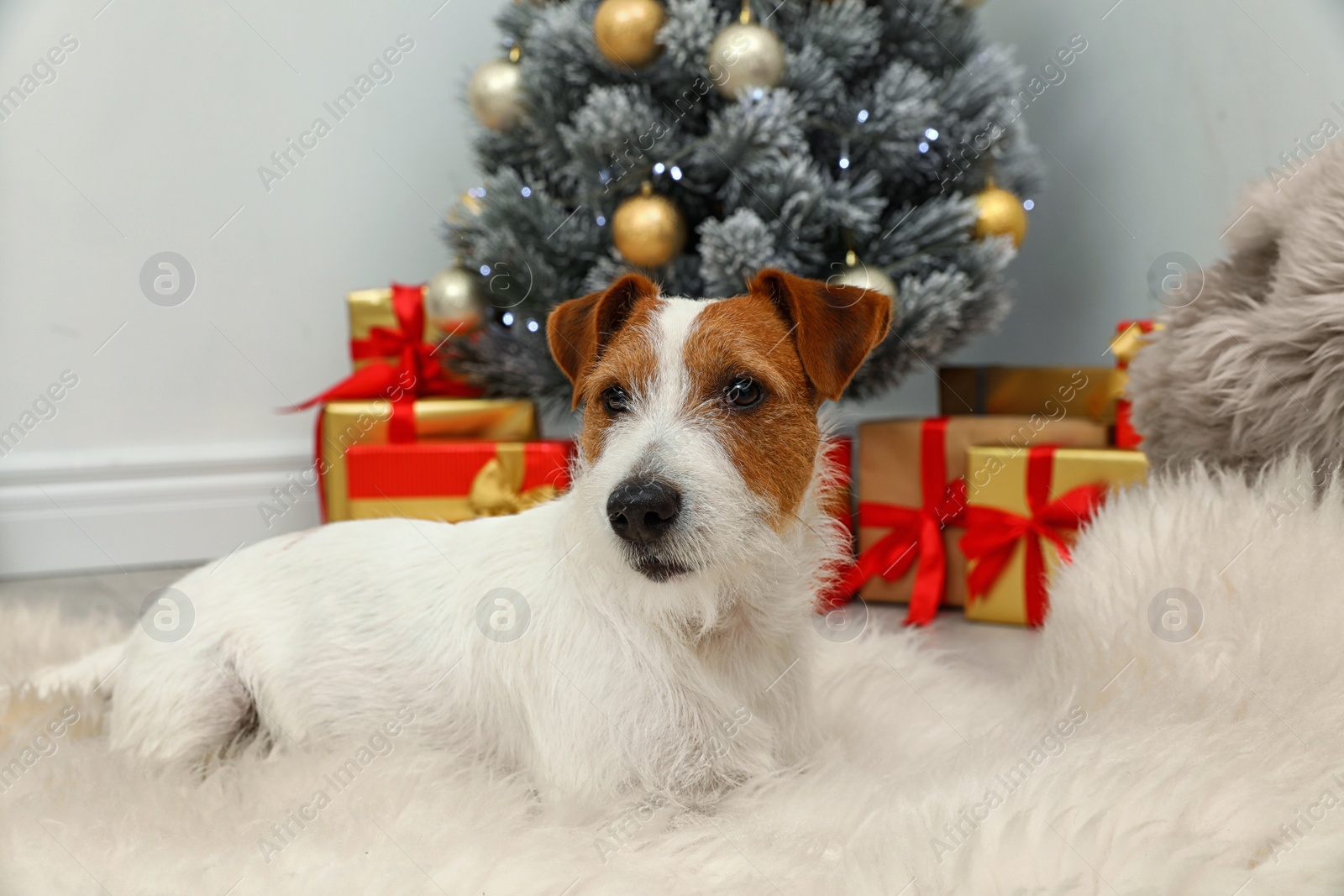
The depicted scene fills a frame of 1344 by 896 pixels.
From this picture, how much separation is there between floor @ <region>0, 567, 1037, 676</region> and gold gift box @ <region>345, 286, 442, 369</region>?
0.92 meters

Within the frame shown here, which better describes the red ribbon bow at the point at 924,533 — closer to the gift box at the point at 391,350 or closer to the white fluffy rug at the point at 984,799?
the white fluffy rug at the point at 984,799

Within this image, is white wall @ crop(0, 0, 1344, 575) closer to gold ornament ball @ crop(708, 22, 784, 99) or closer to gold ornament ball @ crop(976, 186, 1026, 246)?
gold ornament ball @ crop(976, 186, 1026, 246)

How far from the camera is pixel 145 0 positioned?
281 centimetres

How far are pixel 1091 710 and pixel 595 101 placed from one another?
163 centimetres

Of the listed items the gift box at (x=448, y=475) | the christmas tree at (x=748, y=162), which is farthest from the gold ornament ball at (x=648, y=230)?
the gift box at (x=448, y=475)

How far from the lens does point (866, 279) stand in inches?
82.3

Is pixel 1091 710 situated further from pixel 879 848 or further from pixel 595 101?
pixel 595 101

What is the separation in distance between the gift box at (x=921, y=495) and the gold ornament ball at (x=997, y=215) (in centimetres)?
46

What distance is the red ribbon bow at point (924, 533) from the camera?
2311 millimetres

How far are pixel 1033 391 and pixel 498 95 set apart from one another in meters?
1.69

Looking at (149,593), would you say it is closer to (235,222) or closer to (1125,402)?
(235,222)

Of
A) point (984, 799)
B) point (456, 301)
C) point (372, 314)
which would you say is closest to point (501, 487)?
point (456, 301)

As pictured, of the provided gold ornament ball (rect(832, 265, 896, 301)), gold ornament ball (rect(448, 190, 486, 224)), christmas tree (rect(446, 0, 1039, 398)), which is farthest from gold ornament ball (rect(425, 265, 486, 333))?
gold ornament ball (rect(832, 265, 896, 301))

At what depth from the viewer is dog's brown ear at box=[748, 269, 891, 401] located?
1.19 m
